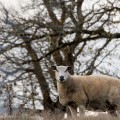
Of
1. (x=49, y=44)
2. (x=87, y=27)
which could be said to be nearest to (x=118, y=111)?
(x=87, y=27)

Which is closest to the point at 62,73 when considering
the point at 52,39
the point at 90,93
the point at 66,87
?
the point at 66,87

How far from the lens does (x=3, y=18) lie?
2333 cm

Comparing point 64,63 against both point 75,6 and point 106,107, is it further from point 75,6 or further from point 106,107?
point 106,107

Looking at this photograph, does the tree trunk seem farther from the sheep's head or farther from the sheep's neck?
the sheep's head

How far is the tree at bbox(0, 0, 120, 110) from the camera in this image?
22.8 metres

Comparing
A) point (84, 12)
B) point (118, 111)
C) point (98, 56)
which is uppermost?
point (84, 12)

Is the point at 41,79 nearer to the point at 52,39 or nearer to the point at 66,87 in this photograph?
the point at 52,39

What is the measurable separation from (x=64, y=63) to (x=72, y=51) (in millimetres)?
873

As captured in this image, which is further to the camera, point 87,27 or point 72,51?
point 72,51

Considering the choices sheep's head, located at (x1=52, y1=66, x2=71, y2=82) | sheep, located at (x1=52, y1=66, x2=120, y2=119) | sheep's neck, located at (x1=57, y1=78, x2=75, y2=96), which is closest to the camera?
sheep, located at (x1=52, y1=66, x2=120, y2=119)

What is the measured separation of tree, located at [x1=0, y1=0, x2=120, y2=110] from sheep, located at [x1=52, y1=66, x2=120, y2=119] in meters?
7.30

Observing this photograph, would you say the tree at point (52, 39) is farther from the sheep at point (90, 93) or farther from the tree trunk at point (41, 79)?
the sheep at point (90, 93)

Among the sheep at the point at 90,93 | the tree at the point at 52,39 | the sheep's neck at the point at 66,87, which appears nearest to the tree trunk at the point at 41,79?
the tree at the point at 52,39

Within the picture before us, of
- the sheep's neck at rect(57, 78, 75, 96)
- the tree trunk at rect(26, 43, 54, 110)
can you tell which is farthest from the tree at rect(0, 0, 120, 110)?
the sheep's neck at rect(57, 78, 75, 96)
